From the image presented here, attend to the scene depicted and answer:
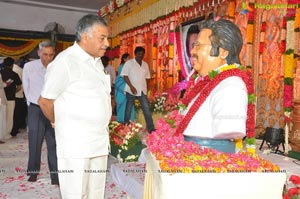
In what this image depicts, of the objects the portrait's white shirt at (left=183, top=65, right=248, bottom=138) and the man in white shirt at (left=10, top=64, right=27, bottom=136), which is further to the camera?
the man in white shirt at (left=10, top=64, right=27, bottom=136)

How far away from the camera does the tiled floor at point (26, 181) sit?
3.53 meters

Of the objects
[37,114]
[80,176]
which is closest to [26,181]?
[37,114]

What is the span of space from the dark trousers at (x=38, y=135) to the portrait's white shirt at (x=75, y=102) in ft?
6.14

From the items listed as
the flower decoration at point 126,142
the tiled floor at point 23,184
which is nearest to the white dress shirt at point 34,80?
the tiled floor at point 23,184

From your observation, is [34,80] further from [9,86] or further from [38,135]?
[9,86]

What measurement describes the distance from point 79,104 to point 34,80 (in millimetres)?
2009

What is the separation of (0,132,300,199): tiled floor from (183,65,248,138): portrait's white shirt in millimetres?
1819

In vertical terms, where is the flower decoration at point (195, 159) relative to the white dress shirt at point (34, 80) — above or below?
below

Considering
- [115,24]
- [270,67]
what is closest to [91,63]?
[270,67]

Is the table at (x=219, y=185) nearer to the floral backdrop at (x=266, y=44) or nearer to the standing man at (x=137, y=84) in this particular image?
the floral backdrop at (x=266, y=44)

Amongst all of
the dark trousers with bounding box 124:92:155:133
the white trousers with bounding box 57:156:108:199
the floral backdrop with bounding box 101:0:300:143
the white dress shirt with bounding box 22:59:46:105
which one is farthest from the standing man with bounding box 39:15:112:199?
the dark trousers with bounding box 124:92:155:133

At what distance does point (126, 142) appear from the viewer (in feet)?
15.5

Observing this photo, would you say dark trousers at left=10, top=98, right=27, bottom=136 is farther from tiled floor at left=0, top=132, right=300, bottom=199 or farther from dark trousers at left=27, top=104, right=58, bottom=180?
dark trousers at left=27, top=104, right=58, bottom=180

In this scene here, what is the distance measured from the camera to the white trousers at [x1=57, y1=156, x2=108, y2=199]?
6.82 ft
